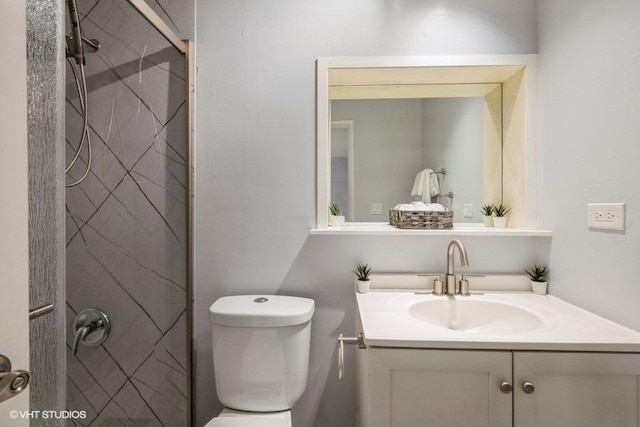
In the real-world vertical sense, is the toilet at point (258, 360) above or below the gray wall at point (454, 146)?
below

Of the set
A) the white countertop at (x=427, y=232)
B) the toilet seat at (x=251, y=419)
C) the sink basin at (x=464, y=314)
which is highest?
the white countertop at (x=427, y=232)

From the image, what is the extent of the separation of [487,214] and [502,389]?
33.8 inches

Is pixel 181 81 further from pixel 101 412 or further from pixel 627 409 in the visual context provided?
pixel 627 409

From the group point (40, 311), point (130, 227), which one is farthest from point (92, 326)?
point (40, 311)

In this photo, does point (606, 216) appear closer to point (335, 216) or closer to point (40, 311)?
point (335, 216)

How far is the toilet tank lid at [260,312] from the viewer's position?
4.14 feet

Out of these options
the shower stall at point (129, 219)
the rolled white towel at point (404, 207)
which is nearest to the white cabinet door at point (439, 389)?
the rolled white towel at point (404, 207)

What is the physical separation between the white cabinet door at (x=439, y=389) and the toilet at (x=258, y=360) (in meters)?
0.44

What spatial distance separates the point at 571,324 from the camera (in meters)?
1.04

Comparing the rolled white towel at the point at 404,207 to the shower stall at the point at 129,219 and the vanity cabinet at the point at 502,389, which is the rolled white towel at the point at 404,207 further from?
the shower stall at the point at 129,219

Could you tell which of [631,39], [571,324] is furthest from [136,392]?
[631,39]

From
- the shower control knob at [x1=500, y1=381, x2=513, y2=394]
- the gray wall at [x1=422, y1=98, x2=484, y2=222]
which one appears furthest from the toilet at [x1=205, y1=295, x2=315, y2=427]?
the gray wall at [x1=422, y1=98, x2=484, y2=222]

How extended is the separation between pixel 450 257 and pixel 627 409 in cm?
64

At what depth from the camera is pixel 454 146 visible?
1566mm
